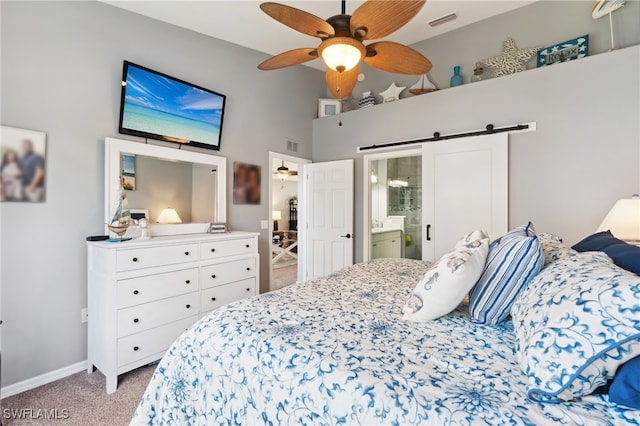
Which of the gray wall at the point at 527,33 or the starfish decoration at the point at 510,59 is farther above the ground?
the gray wall at the point at 527,33

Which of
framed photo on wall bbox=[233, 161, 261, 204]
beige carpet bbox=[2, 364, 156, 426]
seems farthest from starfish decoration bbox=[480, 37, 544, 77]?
beige carpet bbox=[2, 364, 156, 426]

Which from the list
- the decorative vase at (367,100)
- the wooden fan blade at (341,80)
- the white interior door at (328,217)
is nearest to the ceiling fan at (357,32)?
the wooden fan blade at (341,80)

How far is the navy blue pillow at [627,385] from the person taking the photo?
66 centimetres

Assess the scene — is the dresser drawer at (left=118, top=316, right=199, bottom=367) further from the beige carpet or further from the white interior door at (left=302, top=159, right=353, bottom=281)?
the white interior door at (left=302, top=159, right=353, bottom=281)

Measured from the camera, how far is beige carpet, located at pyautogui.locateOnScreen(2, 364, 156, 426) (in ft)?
5.90

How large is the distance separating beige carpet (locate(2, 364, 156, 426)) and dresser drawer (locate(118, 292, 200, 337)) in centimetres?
39

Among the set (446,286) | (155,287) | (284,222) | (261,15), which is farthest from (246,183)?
(284,222)

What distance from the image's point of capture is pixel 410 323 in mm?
1239

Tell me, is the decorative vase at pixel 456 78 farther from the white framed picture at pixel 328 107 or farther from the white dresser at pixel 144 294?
the white dresser at pixel 144 294

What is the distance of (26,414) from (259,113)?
3406 millimetres

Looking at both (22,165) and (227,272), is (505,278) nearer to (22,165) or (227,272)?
(227,272)

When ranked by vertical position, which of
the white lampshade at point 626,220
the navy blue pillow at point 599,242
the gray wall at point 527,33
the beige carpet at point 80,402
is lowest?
the beige carpet at point 80,402

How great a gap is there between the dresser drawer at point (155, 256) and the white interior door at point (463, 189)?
257 centimetres

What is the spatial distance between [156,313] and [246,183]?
1.81 m
